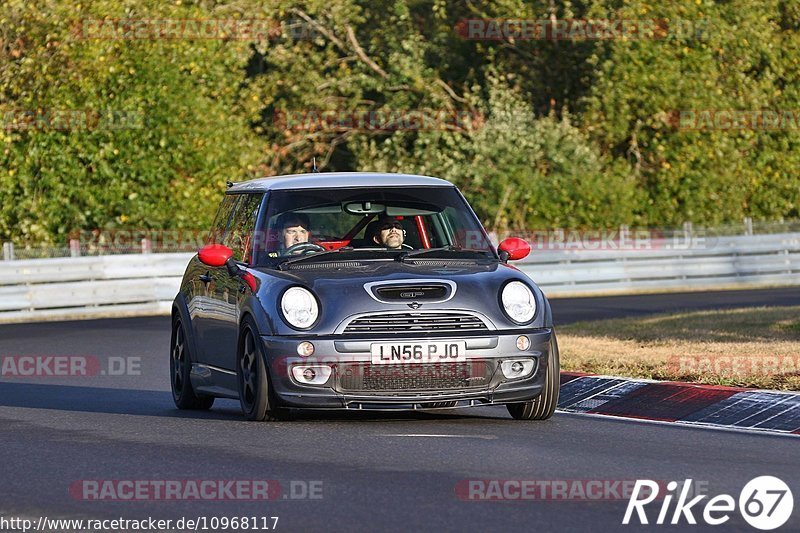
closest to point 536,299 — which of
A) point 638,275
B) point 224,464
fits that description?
point 224,464

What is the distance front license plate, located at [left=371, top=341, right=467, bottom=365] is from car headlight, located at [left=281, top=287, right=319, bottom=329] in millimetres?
446

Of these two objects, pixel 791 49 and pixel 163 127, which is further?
pixel 791 49

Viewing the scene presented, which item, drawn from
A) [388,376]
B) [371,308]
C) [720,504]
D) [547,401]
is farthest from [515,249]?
[720,504]

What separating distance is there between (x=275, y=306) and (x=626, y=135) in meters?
29.8

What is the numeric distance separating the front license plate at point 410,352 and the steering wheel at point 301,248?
1.33 m

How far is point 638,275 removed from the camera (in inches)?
1271

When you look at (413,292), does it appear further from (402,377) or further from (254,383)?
(254,383)

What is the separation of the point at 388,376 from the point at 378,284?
1.95ft

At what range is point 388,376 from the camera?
10.7 m

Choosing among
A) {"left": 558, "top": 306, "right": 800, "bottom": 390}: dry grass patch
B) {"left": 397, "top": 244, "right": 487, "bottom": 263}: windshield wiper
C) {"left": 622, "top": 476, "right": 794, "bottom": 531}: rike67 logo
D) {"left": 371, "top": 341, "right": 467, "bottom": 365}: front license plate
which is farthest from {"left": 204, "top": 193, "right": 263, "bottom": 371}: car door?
{"left": 622, "top": 476, "right": 794, "bottom": 531}: rike67 logo

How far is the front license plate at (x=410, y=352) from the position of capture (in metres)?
10.6

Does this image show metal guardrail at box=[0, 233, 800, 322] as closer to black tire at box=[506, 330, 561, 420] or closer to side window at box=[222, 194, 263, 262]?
side window at box=[222, 194, 263, 262]

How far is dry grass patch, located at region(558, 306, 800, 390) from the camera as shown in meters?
13.4

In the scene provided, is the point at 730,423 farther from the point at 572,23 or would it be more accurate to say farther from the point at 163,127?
the point at 572,23
